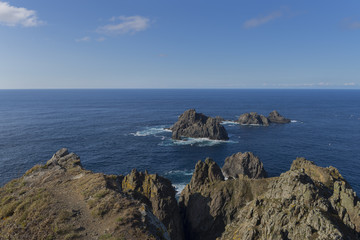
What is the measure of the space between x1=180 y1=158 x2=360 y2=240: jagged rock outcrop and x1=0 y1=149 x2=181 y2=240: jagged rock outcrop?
12.0 meters

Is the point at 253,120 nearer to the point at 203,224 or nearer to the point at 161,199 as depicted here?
the point at 203,224

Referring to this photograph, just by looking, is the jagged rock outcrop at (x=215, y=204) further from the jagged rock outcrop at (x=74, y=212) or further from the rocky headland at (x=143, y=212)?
the jagged rock outcrop at (x=74, y=212)

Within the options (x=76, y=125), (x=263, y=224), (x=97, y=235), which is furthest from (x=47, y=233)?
(x=76, y=125)

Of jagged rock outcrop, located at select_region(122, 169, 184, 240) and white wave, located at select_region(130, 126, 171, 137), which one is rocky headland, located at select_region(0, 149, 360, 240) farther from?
white wave, located at select_region(130, 126, 171, 137)

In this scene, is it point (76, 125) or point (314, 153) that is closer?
point (314, 153)

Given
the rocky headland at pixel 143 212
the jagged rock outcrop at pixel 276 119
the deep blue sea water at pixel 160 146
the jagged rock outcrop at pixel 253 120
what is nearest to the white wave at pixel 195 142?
the deep blue sea water at pixel 160 146

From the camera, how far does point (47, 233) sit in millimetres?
20844

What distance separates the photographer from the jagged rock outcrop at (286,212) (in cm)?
2342

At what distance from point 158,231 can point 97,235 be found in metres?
6.08

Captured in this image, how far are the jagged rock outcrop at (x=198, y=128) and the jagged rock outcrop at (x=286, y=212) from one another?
70.1 m

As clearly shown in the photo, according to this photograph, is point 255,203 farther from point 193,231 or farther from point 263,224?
point 193,231

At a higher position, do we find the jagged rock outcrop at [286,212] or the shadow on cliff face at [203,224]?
the jagged rock outcrop at [286,212]

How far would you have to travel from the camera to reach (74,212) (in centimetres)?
2453

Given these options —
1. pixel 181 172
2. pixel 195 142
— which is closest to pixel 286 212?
pixel 181 172
